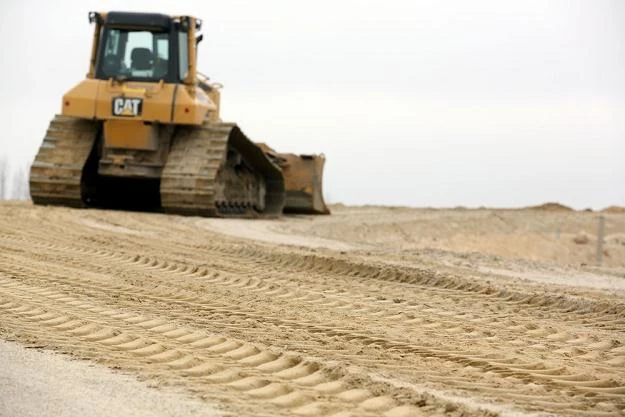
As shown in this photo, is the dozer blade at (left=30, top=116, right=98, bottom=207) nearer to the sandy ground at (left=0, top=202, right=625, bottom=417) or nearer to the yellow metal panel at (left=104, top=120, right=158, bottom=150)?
the yellow metal panel at (left=104, top=120, right=158, bottom=150)

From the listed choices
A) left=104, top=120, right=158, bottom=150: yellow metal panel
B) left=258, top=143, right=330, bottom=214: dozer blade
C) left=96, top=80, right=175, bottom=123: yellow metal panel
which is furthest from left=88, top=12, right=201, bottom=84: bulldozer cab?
left=258, top=143, right=330, bottom=214: dozer blade

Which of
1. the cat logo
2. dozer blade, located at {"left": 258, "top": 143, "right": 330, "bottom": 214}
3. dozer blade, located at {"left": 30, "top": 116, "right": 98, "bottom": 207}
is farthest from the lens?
dozer blade, located at {"left": 258, "top": 143, "right": 330, "bottom": 214}

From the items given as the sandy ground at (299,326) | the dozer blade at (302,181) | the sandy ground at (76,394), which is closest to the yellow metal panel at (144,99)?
the dozer blade at (302,181)

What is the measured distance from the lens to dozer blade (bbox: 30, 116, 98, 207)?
20516 mm

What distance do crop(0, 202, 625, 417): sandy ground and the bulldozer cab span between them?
534 cm

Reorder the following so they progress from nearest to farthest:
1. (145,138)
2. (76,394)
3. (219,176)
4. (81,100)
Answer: (76,394) < (145,138) < (81,100) < (219,176)

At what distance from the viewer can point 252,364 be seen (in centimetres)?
639

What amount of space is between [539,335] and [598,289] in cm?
447

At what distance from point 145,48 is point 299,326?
1464cm

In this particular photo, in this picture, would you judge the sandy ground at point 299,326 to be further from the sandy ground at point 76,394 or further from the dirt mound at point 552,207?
the dirt mound at point 552,207

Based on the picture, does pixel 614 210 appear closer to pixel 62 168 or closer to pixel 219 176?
pixel 219 176

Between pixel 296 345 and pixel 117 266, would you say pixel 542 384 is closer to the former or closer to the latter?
pixel 296 345

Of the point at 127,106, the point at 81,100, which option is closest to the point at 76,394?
the point at 127,106

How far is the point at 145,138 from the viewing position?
20.8 m
